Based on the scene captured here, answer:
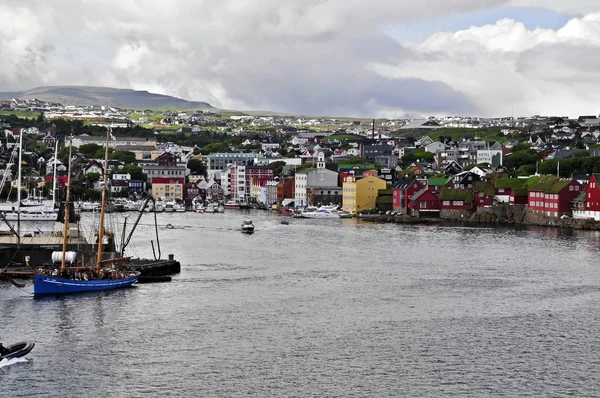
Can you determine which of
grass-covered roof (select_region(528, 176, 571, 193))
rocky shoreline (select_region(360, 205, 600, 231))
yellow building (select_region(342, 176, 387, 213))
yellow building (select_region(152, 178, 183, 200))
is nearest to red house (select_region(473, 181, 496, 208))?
rocky shoreline (select_region(360, 205, 600, 231))

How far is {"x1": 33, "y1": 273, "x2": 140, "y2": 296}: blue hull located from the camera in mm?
23109

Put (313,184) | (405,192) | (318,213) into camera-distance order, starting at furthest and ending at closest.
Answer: (313,184), (318,213), (405,192)

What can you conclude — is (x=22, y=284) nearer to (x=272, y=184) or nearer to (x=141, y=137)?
(x=272, y=184)

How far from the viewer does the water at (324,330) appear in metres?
15.9

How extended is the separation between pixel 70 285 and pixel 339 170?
43134 mm

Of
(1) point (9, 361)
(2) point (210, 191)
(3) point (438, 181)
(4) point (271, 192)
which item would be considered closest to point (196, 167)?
(2) point (210, 191)

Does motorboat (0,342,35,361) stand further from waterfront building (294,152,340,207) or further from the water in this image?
waterfront building (294,152,340,207)

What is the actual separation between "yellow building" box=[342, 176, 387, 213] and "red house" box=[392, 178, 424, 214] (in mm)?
2424

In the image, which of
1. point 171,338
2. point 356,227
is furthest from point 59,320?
point 356,227

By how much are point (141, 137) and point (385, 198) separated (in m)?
56.4

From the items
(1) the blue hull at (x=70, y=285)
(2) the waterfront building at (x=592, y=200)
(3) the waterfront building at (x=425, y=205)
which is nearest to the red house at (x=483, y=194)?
(3) the waterfront building at (x=425, y=205)

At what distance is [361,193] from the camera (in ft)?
188

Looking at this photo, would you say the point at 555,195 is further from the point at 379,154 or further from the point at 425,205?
the point at 379,154

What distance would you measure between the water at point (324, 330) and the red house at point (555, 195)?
14.7 m
